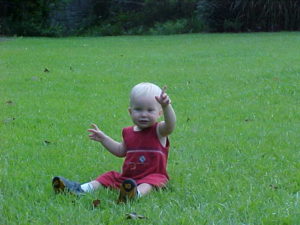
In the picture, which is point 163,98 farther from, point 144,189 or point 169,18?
point 169,18

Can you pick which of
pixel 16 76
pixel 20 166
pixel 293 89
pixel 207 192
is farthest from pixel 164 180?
pixel 16 76

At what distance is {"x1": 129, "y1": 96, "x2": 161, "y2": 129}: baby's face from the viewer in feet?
12.1

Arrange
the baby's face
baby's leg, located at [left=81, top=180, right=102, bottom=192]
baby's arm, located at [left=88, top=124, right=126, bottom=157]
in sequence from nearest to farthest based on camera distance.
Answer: baby's leg, located at [left=81, top=180, right=102, bottom=192]
the baby's face
baby's arm, located at [left=88, top=124, right=126, bottom=157]

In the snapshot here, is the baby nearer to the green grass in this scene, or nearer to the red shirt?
the red shirt

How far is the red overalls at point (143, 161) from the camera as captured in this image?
12.1 feet

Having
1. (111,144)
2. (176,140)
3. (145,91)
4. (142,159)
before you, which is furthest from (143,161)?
(176,140)

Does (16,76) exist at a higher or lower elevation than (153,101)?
lower

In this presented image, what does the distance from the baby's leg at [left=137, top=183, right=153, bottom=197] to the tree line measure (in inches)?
802

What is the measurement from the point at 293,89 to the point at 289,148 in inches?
120

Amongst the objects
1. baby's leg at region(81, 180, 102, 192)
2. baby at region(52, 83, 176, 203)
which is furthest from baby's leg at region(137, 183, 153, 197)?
baby's leg at region(81, 180, 102, 192)

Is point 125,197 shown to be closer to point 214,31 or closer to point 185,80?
point 185,80

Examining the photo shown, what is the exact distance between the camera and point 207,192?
3488 mm

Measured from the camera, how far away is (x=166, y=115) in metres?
3.58

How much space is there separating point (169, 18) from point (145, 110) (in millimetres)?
24018
